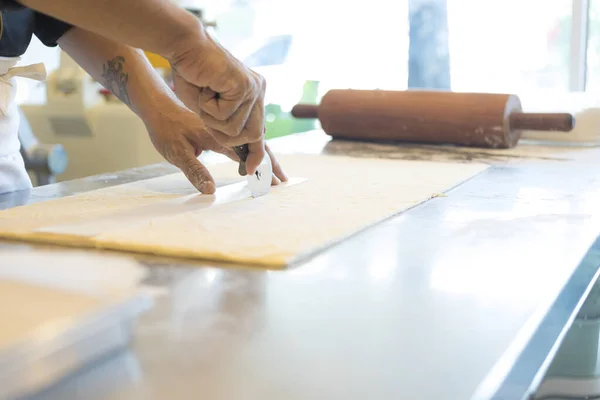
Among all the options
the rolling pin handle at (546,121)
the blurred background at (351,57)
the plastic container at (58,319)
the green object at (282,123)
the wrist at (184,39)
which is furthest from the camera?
the green object at (282,123)

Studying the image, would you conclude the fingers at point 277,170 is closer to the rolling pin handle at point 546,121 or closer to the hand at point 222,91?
the hand at point 222,91

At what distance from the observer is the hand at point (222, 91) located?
0.90 metres

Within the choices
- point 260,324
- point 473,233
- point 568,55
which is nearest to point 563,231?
point 473,233

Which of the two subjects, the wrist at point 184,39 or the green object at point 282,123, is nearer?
the wrist at point 184,39

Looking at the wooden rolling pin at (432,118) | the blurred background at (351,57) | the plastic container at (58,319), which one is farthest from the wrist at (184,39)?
the blurred background at (351,57)

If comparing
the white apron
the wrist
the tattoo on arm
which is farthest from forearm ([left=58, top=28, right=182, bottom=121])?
the wrist

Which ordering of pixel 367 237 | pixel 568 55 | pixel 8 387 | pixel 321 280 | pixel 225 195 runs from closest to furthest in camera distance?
pixel 8 387, pixel 321 280, pixel 367 237, pixel 225 195, pixel 568 55

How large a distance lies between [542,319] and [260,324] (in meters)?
0.21

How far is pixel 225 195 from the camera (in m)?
1.08

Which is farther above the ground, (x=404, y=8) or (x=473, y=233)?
(x=404, y=8)

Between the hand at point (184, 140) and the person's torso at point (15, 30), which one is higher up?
the person's torso at point (15, 30)

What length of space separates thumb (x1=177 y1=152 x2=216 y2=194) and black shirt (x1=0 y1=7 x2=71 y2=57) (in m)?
0.31

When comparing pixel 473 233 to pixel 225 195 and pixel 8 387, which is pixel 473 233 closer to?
pixel 225 195

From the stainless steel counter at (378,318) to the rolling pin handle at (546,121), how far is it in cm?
69
